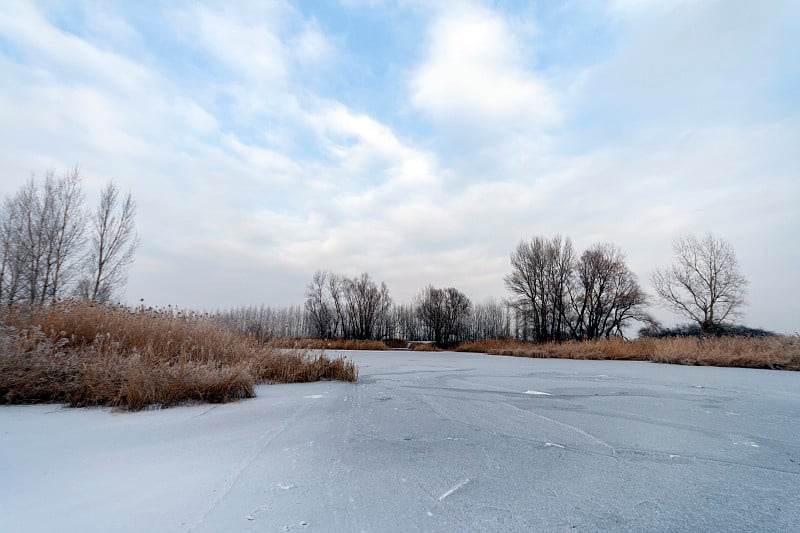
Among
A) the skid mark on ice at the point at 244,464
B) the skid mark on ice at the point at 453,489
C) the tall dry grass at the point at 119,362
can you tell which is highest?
the tall dry grass at the point at 119,362

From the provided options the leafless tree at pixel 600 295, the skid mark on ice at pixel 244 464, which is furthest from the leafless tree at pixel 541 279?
the skid mark on ice at pixel 244 464

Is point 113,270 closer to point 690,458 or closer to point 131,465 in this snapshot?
point 131,465

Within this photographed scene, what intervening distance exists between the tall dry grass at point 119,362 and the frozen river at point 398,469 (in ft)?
0.89

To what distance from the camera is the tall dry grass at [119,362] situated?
3.40 meters

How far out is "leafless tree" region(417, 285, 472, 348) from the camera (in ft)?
170

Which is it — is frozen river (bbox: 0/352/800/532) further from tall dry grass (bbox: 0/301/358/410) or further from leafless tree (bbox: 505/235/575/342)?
leafless tree (bbox: 505/235/575/342)

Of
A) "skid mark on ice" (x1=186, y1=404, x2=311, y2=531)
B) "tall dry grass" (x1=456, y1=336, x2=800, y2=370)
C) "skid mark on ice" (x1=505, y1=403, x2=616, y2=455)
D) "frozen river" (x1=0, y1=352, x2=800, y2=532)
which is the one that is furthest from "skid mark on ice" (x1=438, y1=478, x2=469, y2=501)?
"tall dry grass" (x1=456, y1=336, x2=800, y2=370)

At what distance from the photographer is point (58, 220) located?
55.4 feet

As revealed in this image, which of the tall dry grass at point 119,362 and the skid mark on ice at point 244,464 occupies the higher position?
the tall dry grass at point 119,362

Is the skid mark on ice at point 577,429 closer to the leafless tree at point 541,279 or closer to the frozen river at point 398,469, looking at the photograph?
the frozen river at point 398,469

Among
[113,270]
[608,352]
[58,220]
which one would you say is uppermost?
[58,220]

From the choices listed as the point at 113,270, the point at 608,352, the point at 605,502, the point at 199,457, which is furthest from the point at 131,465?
the point at 113,270

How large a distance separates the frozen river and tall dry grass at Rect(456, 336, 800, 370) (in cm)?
809

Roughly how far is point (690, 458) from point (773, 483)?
1.22ft
